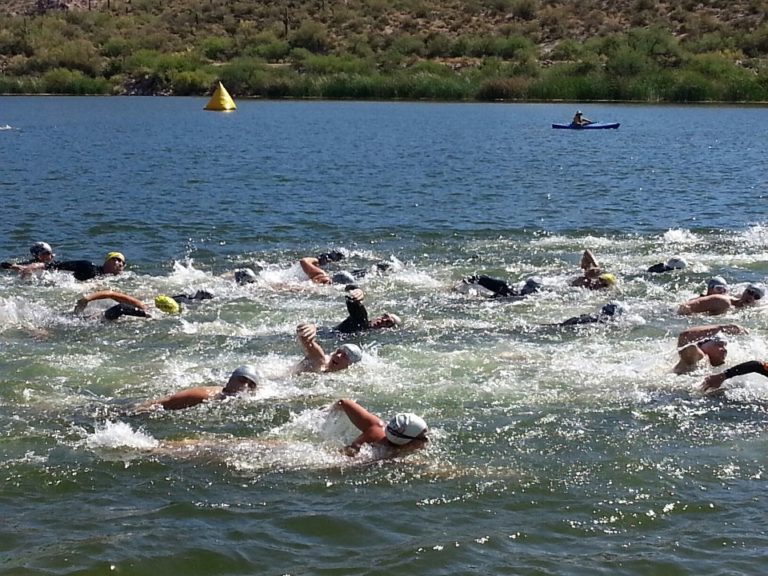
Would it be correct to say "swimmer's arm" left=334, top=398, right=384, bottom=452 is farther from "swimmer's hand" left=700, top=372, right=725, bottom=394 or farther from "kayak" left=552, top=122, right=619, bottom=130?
"kayak" left=552, top=122, right=619, bottom=130

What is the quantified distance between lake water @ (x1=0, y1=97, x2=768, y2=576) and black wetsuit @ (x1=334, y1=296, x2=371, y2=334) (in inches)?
11.7

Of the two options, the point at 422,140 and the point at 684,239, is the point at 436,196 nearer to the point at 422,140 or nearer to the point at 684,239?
the point at 684,239

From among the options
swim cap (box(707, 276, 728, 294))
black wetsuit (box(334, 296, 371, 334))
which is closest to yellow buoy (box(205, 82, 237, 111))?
swim cap (box(707, 276, 728, 294))

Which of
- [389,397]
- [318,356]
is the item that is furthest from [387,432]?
[318,356]

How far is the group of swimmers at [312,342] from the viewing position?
1198 cm

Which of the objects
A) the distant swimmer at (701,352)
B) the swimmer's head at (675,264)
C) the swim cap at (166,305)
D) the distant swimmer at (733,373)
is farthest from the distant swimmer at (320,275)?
the distant swimmer at (733,373)

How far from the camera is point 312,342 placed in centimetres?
1495

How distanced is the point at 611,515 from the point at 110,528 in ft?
15.5

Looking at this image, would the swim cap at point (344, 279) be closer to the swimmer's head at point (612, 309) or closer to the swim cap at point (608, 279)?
the swim cap at point (608, 279)

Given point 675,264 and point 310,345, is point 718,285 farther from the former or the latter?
point 310,345

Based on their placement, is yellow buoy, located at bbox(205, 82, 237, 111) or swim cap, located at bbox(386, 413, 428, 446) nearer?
swim cap, located at bbox(386, 413, 428, 446)

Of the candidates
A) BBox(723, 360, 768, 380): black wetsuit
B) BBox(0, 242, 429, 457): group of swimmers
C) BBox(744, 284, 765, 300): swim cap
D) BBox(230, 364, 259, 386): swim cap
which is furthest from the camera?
BBox(744, 284, 765, 300): swim cap

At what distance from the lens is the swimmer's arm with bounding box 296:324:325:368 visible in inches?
585

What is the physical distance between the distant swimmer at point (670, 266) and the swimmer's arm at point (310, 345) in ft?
30.8
